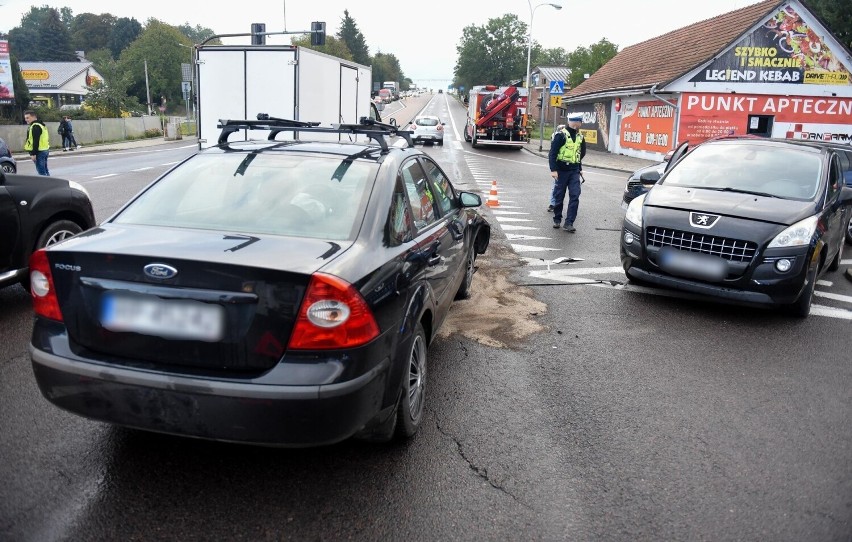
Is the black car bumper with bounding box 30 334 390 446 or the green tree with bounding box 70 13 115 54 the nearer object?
the black car bumper with bounding box 30 334 390 446

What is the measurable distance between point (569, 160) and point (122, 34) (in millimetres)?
128726

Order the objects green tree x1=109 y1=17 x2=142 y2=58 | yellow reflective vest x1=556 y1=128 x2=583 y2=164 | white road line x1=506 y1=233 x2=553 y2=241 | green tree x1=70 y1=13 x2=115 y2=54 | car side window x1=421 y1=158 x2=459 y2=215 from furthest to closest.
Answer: green tree x1=70 y1=13 x2=115 y2=54 < green tree x1=109 y1=17 x2=142 y2=58 < yellow reflective vest x1=556 y1=128 x2=583 y2=164 < white road line x1=506 y1=233 x2=553 y2=241 < car side window x1=421 y1=158 x2=459 y2=215

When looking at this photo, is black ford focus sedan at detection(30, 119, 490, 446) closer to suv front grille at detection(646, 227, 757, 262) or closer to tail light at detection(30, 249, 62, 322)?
tail light at detection(30, 249, 62, 322)

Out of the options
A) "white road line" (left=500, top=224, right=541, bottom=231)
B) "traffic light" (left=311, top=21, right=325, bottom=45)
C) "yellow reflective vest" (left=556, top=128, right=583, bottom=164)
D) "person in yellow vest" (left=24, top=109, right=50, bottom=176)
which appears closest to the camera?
"yellow reflective vest" (left=556, top=128, right=583, bottom=164)

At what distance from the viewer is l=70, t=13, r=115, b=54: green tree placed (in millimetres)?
122250

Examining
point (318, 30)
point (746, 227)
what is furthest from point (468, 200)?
point (318, 30)

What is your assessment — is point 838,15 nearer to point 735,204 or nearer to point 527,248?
point 527,248

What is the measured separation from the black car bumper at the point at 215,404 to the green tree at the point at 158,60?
95.8 m

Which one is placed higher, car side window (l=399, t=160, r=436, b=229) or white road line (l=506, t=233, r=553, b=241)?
car side window (l=399, t=160, r=436, b=229)

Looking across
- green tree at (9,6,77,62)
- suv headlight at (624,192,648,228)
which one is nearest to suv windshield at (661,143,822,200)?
suv headlight at (624,192,648,228)

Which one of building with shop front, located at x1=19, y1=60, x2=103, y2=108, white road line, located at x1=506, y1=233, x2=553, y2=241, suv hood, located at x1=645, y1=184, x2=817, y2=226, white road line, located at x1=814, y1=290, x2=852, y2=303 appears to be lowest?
white road line, located at x1=814, y1=290, x2=852, y2=303

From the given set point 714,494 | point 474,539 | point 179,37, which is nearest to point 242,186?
point 474,539

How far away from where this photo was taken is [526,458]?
12.2ft

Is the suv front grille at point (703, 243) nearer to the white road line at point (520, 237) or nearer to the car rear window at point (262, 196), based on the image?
the white road line at point (520, 237)
